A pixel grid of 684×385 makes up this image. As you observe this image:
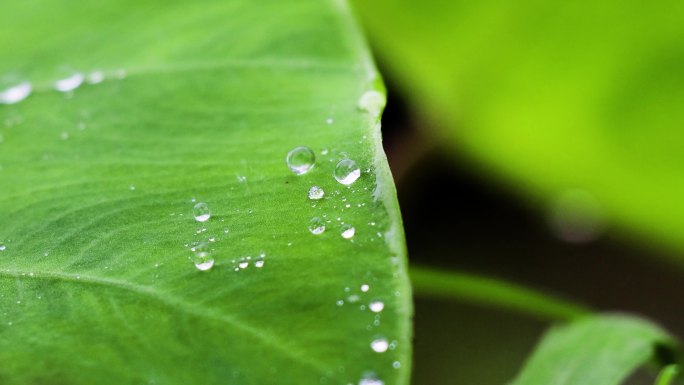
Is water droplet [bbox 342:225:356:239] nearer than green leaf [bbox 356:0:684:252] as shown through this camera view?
Yes

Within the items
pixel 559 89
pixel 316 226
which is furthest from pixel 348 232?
pixel 559 89

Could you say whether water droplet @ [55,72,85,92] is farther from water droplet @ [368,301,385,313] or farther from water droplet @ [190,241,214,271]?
water droplet @ [368,301,385,313]

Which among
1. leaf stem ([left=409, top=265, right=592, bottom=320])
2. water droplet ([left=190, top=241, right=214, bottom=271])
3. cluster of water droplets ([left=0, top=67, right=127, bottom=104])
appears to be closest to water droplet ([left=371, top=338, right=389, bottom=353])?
water droplet ([left=190, top=241, right=214, bottom=271])

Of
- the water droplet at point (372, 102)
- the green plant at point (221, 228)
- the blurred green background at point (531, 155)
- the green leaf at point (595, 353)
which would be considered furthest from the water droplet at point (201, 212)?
the blurred green background at point (531, 155)

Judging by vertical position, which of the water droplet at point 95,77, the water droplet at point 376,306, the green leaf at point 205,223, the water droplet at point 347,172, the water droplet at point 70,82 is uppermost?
the water droplet at point 347,172

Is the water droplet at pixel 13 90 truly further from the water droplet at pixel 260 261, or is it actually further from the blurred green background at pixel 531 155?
the blurred green background at pixel 531 155

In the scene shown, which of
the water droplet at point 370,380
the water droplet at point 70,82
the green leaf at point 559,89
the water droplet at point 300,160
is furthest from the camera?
the green leaf at point 559,89
